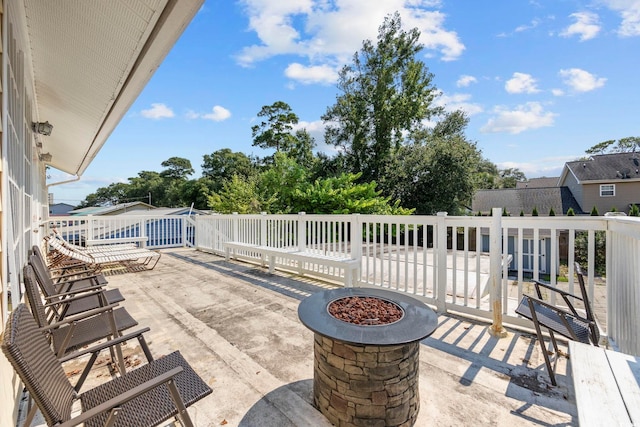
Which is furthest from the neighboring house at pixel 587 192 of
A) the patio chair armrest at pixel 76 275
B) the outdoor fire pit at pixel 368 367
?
the patio chair armrest at pixel 76 275

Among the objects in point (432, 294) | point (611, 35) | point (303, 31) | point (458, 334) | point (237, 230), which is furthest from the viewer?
point (303, 31)

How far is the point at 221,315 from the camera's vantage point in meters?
3.61

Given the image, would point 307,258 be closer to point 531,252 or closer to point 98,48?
point 98,48

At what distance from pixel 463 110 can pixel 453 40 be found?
7.18 metres

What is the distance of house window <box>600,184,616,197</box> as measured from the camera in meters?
20.6

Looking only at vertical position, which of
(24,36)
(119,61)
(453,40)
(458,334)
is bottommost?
(458,334)

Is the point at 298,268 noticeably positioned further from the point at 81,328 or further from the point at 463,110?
the point at 463,110

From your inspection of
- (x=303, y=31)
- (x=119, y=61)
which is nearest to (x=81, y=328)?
(x=119, y=61)

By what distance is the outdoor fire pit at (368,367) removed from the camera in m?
1.63

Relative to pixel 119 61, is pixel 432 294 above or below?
below

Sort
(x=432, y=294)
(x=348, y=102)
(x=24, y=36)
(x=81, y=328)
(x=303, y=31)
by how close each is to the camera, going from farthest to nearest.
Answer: (x=348, y=102) < (x=303, y=31) < (x=432, y=294) < (x=24, y=36) < (x=81, y=328)

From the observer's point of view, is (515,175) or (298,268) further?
(515,175)

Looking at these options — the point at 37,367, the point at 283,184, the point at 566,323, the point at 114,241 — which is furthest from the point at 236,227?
the point at 566,323

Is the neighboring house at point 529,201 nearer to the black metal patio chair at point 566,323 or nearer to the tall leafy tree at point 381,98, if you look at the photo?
the tall leafy tree at point 381,98
